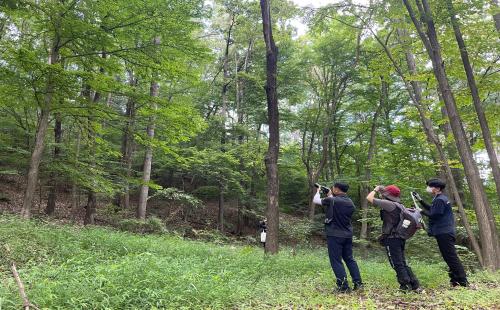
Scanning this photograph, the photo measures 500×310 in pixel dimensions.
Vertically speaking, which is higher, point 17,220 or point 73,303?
point 17,220

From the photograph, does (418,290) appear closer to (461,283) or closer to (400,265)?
(400,265)

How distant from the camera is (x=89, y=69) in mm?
10211

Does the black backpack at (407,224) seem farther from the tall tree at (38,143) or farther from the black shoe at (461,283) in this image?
the tall tree at (38,143)

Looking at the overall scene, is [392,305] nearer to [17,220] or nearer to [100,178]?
[17,220]

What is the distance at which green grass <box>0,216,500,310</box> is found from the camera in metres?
4.03

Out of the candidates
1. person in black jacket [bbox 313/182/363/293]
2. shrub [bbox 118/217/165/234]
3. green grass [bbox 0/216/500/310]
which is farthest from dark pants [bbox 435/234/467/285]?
shrub [bbox 118/217/165/234]

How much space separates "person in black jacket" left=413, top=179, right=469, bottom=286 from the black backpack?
519 millimetres

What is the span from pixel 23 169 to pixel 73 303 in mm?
16723

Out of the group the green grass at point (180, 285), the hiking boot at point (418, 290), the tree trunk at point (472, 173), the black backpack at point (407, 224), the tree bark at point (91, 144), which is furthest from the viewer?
the tree bark at point (91, 144)

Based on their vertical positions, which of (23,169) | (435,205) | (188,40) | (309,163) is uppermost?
(188,40)

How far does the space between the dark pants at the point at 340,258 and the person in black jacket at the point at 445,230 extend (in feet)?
4.99

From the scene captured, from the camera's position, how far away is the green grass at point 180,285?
4031 millimetres

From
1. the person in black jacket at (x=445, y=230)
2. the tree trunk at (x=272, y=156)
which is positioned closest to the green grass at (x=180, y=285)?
the person in black jacket at (x=445, y=230)

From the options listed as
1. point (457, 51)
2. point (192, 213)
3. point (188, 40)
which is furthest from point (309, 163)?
point (188, 40)
